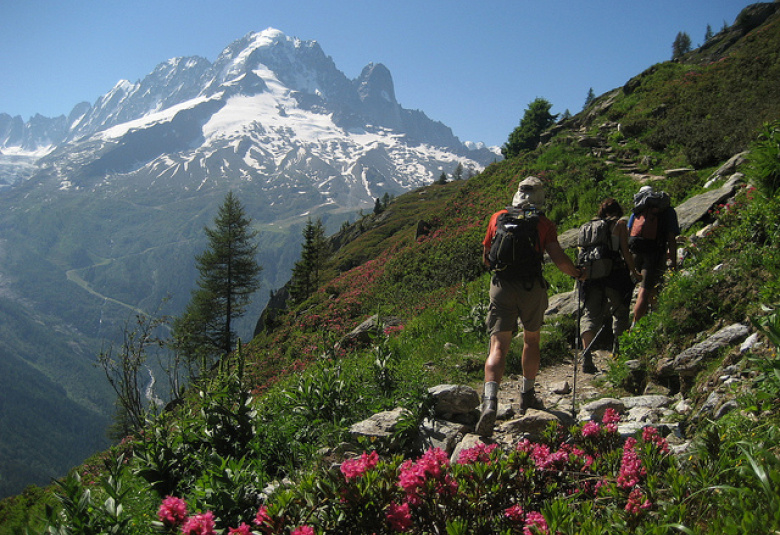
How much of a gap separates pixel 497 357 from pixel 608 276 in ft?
10.9

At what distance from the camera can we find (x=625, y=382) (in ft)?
18.1

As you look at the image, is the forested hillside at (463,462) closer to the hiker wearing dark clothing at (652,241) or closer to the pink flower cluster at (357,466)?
the pink flower cluster at (357,466)

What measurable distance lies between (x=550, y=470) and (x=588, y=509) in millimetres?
580

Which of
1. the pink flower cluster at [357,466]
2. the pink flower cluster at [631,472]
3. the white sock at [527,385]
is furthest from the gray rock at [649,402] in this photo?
the pink flower cluster at [357,466]

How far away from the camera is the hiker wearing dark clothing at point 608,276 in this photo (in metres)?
6.75

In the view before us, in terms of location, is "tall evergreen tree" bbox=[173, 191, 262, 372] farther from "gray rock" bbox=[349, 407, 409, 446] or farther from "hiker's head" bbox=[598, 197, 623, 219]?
"gray rock" bbox=[349, 407, 409, 446]

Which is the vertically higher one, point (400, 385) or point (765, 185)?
point (765, 185)

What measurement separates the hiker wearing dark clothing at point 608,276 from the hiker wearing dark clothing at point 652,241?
0.19 meters

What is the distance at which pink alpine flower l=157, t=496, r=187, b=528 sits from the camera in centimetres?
228

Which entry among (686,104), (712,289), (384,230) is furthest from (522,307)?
(384,230)

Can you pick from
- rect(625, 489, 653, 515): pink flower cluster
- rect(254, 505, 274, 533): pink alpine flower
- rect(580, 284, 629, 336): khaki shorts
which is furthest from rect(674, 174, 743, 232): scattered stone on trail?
rect(254, 505, 274, 533): pink alpine flower

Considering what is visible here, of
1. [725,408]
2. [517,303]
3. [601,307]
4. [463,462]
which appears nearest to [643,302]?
[601,307]

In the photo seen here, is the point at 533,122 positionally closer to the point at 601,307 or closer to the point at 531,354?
the point at 601,307

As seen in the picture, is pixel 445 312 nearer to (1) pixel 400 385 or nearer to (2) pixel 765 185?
(1) pixel 400 385
